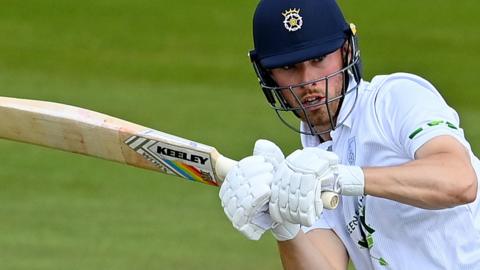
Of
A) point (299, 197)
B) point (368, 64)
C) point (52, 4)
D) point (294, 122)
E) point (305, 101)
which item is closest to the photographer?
point (299, 197)

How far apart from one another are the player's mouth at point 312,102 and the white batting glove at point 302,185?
453mm

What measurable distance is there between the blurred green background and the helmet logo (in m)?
A: 2.60

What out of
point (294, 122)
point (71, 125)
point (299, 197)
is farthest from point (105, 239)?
point (299, 197)

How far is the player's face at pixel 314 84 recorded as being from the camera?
3.85 meters

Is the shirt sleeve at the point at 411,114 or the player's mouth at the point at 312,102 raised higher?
the player's mouth at the point at 312,102

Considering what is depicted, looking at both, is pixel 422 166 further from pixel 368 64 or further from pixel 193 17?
pixel 193 17

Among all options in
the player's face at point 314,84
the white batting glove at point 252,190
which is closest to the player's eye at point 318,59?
the player's face at point 314,84

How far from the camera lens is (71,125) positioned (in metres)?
4.11

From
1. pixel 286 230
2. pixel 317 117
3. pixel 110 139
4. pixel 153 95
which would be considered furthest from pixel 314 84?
pixel 153 95

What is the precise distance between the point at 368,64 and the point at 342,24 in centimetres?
519

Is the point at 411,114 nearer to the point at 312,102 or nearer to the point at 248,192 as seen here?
the point at 312,102

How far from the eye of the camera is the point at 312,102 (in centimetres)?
387

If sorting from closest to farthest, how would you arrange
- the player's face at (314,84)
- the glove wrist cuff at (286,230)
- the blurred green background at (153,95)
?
the glove wrist cuff at (286,230), the player's face at (314,84), the blurred green background at (153,95)

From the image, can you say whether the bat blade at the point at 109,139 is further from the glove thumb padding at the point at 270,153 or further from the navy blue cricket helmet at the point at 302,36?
the navy blue cricket helmet at the point at 302,36
